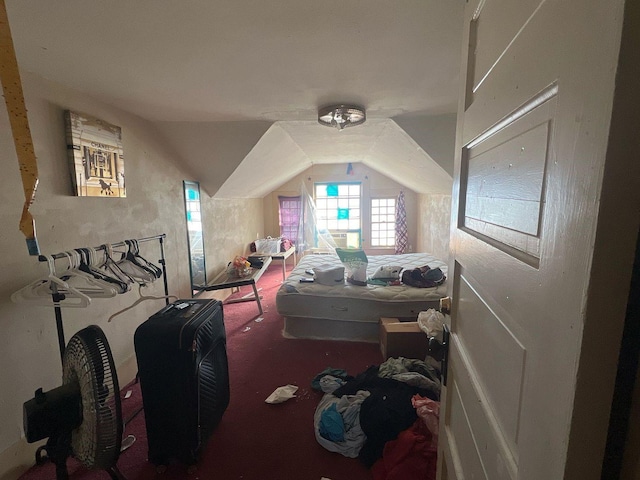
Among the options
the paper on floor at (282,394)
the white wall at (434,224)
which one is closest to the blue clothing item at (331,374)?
the paper on floor at (282,394)

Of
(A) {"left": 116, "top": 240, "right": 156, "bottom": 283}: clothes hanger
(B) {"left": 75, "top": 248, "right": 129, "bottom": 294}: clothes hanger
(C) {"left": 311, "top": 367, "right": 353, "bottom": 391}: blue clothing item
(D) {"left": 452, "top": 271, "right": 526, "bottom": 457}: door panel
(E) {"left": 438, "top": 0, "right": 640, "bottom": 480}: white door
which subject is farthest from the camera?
(C) {"left": 311, "top": 367, "right": 353, "bottom": 391}: blue clothing item

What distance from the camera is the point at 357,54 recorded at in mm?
1430

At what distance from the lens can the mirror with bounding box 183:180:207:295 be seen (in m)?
3.14

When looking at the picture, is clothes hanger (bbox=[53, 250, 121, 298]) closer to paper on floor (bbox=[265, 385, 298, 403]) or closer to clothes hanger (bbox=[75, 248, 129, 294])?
clothes hanger (bbox=[75, 248, 129, 294])

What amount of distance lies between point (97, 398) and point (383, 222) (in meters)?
5.83

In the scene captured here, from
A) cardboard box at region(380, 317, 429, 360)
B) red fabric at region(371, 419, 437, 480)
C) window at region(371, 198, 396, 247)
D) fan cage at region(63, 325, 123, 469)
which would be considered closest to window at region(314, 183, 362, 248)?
window at region(371, 198, 396, 247)

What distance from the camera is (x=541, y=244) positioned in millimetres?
411

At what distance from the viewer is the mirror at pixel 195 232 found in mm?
3139

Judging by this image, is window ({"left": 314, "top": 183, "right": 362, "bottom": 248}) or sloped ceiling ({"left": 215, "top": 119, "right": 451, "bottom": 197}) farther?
window ({"left": 314, "top": 183, "right": 362, "bottom": 248})

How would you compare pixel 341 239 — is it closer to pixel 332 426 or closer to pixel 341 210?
pixel 341 210

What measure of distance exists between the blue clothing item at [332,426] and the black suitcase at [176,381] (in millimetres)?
657

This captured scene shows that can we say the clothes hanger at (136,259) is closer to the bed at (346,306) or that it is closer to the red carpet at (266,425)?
the red carpet at (266,425)

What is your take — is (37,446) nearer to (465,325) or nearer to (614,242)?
(465,325)

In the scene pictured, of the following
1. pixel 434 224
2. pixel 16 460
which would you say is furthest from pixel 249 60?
pixel 434 224
